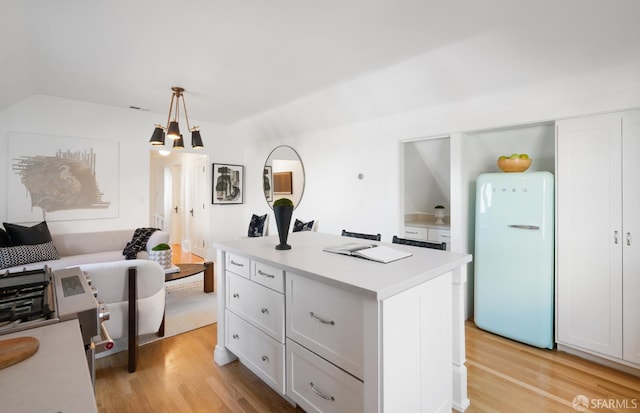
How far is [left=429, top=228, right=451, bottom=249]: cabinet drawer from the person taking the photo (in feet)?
12.6

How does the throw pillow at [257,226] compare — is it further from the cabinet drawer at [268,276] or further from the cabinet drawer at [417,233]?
the cabinet drawer at [268,276]

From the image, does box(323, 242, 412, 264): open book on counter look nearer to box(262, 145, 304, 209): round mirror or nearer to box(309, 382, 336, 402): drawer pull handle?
box(309, 382, 336, 402): drawer pull handle

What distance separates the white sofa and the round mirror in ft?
6.00

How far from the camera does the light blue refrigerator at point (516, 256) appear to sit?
259 centimetres

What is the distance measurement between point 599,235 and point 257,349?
259cm

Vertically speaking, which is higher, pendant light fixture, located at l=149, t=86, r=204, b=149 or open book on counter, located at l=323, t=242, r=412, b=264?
pendant light fixture, located at l=149, t=86, r=204, b=149

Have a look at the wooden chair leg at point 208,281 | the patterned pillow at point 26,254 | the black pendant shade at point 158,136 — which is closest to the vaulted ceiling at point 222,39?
the black pendant shade at point 158,136

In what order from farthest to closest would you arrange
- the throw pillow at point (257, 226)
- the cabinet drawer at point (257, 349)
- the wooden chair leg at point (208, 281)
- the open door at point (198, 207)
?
the open door at point (198, 207) < the throw pillow at point (257, 226) < the wooden chair leg at point (208, 281) < the cabinet drawer at point (257, 349)

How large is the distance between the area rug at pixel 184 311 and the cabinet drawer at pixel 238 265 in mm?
1200

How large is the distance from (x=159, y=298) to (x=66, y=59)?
7.58ft

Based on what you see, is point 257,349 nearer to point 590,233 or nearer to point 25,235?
point 590,233

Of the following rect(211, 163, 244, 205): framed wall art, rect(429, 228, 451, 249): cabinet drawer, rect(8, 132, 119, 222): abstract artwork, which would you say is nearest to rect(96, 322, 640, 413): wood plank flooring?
rect(429, 228, 451, 249): cabinet drawer

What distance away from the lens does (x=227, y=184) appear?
571cm

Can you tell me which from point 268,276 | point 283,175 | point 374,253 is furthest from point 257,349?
point 283,175
